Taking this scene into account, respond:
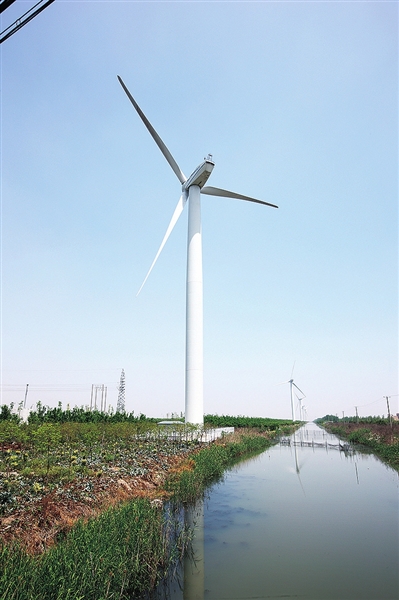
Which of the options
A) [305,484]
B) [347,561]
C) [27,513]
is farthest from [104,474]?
[305,484]

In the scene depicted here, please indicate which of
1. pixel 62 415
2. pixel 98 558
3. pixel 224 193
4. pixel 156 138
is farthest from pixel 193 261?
pixel 98 558

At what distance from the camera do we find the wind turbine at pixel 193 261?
22109mm

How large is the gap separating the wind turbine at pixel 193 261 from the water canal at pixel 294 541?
828cm

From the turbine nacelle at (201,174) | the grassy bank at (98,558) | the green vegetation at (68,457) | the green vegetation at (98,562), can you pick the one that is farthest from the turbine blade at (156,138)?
the green vegetation at (98,562)

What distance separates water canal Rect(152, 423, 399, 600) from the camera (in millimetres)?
5633

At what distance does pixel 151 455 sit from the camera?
14.5m

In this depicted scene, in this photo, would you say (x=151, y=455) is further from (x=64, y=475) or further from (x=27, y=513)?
(x=27, y=513)

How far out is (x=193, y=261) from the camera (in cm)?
2394

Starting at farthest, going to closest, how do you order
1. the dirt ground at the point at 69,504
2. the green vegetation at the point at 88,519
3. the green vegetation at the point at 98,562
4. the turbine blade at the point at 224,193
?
the turbine blade at the point at 224,193 < the dirt ground at the point at 69,504 < the green vegetation at the point at 88,519 < the green vegetation at the point at 98,562

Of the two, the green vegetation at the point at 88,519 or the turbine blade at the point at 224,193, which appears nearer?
the green vegetation at the point at 88,519

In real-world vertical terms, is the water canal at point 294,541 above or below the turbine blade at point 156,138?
below

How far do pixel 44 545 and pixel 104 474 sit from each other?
14.8ft

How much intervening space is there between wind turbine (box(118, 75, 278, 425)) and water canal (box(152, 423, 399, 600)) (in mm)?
8278

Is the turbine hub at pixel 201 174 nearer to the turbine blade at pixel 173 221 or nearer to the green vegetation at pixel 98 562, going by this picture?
the turbine blade at pixel 173 221
